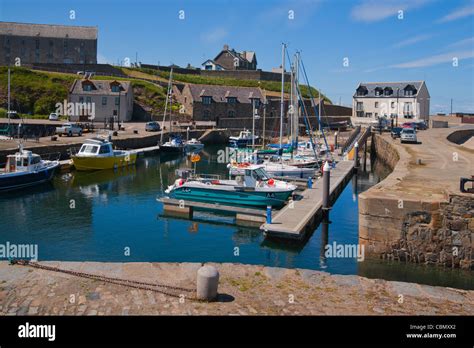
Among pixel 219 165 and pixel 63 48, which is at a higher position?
pixel 63 48

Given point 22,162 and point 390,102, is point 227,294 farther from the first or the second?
point 390,102

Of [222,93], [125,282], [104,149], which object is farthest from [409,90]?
[125,282]

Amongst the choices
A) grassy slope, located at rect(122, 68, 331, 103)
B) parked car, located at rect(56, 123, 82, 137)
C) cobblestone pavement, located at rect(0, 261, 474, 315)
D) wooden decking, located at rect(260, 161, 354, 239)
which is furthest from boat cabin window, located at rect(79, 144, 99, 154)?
grassy slope, located at rect(122, 68, 331, 103)

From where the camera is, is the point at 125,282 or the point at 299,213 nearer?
the point at 125,282

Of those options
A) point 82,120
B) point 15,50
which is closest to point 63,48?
point 15,50

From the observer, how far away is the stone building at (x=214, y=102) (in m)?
77.1

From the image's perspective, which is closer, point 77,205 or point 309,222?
point 309,222

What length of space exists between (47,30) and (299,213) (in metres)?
83.4

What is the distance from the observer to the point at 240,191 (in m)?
24.8

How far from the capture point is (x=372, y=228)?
1750cm
